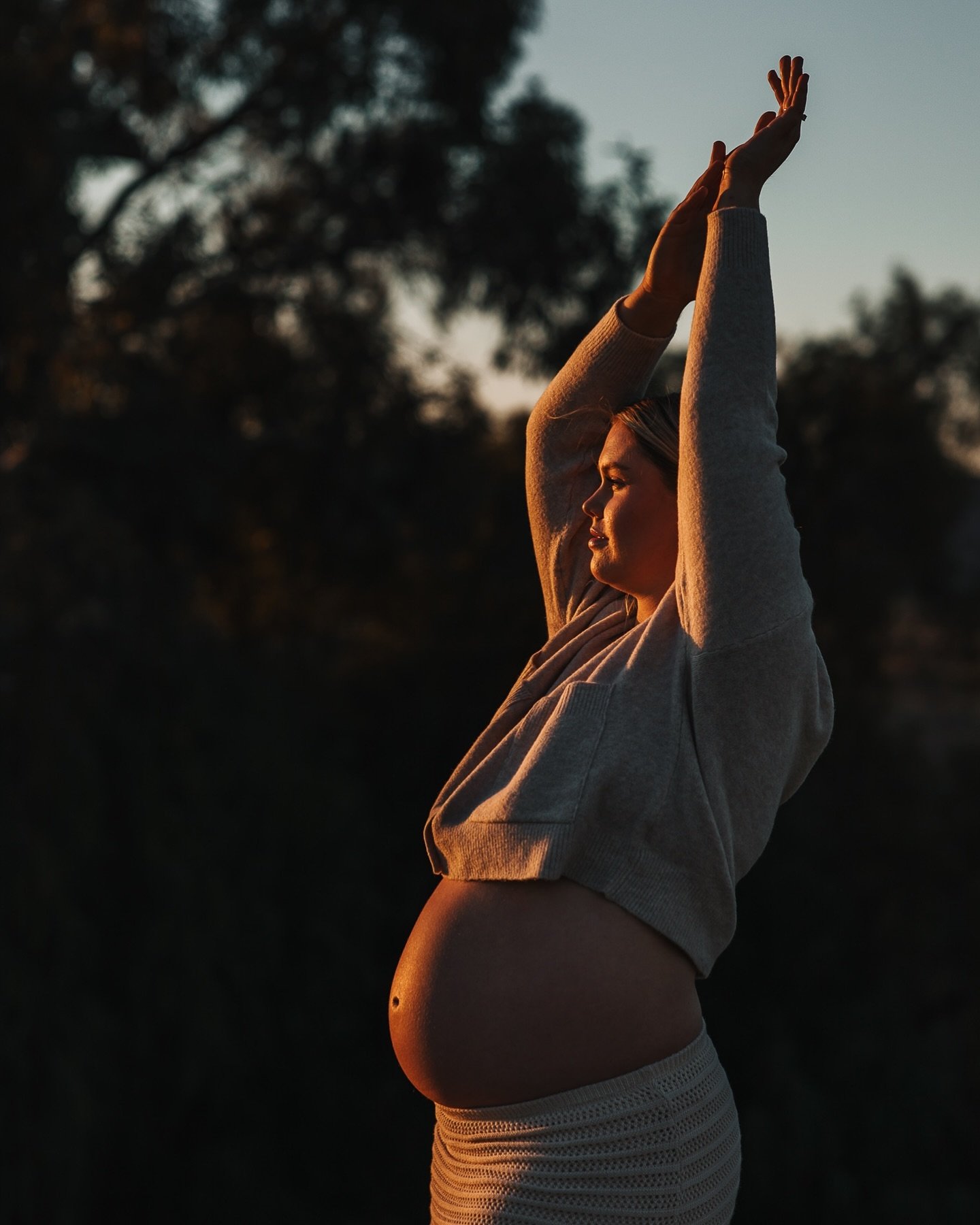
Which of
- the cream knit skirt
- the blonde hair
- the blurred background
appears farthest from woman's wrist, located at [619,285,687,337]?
the blurred background

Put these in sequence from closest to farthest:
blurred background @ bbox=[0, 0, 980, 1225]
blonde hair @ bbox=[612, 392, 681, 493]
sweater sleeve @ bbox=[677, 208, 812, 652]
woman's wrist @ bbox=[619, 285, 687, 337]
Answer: sweater sleeve @ bbox=[677, 208, 812, 652] < blonde hair @ bbox=[612, 392, 681, 493] < woman's wrist @ bbox=[619, 285, 687, 337] < blurred background @ bbox=[0, 0, 980, 1225]

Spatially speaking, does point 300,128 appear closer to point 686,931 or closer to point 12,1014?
point 12,1014

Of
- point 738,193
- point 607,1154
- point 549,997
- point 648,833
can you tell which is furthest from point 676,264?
point 607,1154

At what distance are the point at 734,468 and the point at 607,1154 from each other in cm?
70

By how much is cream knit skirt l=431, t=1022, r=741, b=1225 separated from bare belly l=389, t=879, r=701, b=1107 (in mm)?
20

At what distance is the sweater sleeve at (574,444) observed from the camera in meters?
1.69

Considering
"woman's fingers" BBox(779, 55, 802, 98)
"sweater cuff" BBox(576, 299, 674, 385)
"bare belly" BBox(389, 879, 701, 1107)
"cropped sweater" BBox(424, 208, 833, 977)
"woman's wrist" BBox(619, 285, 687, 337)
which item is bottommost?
"bare belly" BBox(389, 879, 701, 1107)

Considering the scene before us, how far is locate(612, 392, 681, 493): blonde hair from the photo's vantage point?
57.9 inches

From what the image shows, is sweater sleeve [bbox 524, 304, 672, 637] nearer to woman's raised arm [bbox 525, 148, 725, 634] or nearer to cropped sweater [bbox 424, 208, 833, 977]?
woman's raised arm [bbox 525, 148, 725, 634]

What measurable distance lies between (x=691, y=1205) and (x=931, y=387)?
11.9 metres

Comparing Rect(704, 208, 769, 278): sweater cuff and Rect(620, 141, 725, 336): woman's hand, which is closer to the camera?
Rect(704, 208, 769, 278): sweater cuff

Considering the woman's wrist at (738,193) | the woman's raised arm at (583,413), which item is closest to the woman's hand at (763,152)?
the woman's wrist at (738,193)

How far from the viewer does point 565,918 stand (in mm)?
1392

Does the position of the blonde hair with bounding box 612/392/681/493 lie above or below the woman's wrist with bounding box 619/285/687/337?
below
